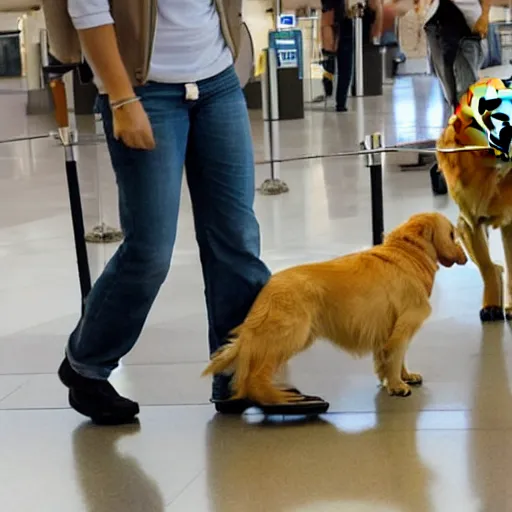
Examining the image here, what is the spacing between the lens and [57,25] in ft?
9.15

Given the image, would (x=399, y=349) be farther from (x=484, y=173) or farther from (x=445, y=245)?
(x=484, y=173)

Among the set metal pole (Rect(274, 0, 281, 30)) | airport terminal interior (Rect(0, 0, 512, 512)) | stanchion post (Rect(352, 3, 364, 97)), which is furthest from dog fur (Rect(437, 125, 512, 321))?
stanchion post (Rect(352, 3, 364, 97))

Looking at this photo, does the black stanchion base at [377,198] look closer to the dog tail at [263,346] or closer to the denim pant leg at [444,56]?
the dog tail at [263,346]

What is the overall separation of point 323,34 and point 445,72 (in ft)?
19.8

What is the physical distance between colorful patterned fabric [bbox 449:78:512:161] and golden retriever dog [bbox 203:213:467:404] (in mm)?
549

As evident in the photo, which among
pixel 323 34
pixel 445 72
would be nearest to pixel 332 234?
pixel 445 72

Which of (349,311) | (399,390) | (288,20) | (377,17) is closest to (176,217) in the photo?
(349,311)

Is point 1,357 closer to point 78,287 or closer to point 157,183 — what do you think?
point 78,287

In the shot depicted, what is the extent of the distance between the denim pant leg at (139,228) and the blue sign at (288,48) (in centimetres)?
750

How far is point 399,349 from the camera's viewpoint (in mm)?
3199

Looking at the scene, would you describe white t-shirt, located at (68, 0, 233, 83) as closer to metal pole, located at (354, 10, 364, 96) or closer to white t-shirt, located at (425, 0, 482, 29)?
white t-shirt, located at (425, 0, 482, 29)

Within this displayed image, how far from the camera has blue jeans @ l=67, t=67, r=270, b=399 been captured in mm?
2863

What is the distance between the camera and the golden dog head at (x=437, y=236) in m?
3.34

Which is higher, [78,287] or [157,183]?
[157,183]
